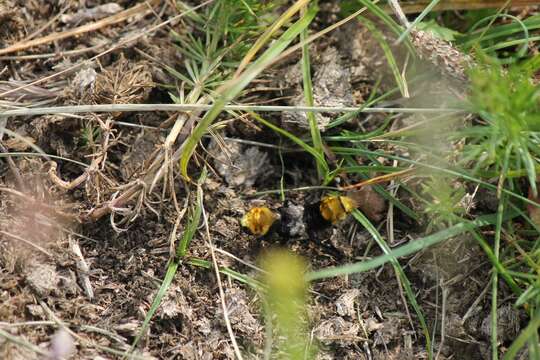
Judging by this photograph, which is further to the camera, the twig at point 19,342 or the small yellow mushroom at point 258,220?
the small yellow mushroom at point 258,220

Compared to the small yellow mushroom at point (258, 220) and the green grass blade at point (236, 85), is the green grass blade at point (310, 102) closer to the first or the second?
the green grass blade at point (236, 85)

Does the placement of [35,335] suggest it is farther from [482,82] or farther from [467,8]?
[467,8]

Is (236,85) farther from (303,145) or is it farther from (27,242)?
(27,242)

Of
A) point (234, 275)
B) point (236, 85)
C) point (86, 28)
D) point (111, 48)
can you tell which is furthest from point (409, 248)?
point (86, 28)

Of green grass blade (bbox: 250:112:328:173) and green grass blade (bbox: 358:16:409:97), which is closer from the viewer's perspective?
green grass blade (bbox: 250:112:328:173)

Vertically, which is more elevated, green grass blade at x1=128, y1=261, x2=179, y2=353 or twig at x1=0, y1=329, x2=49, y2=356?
twig at x1=0, y1=329, x2=49, y2=356

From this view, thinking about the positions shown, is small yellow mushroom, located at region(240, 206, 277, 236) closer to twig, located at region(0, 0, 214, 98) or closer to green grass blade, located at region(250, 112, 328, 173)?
green grass blade, located at region(250, 112, 328, 173)

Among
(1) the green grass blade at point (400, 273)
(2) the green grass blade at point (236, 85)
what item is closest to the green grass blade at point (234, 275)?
(2) the green grass blade at point (236, 85)

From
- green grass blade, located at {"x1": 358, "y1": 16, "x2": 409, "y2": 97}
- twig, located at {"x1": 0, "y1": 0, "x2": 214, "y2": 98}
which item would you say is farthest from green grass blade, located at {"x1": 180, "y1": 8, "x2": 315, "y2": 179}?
twig, located at {"x1": 0, "y1": 0, "x2": 214, "y2": 98}
